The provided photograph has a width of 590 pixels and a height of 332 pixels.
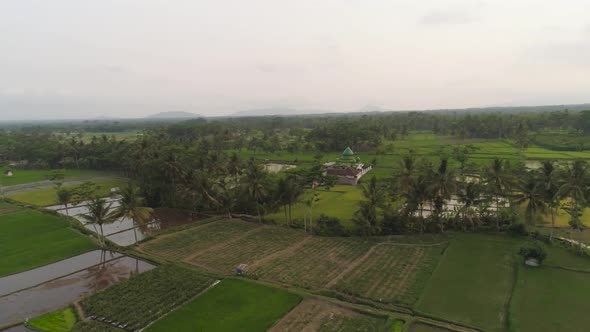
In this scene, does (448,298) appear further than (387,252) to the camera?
No

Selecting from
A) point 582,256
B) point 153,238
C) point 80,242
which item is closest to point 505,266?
point 582,256

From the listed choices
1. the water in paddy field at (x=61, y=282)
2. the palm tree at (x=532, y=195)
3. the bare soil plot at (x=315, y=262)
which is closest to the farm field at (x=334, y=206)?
the bare soil plot at (x=315, y=262)

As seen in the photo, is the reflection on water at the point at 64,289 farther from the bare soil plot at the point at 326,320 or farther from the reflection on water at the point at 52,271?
the bare soil plot at the point at 326,320

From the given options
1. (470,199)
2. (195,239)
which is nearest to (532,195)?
(470,199)

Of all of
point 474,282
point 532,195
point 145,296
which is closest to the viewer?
point 145,296

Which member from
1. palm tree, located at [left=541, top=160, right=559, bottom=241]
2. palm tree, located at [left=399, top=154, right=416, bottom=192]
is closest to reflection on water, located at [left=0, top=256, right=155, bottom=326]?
palm tree, located at [left=399, top=154, right=416, bottom=192]

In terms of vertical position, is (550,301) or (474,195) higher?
(474,195)

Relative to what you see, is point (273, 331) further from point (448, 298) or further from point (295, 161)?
point (295, 161)

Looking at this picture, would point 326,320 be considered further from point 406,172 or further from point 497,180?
point 497,180
